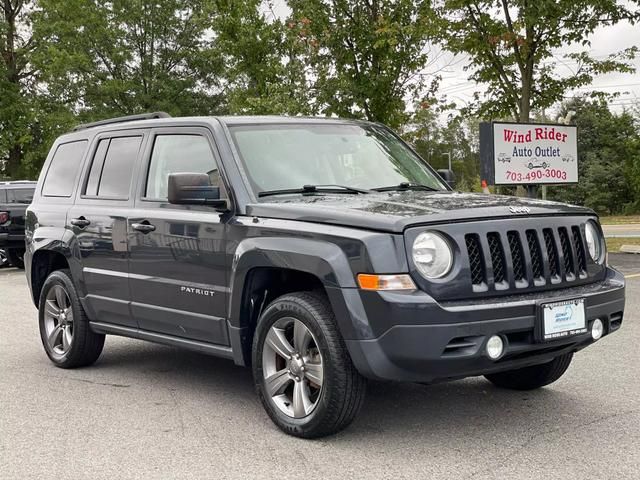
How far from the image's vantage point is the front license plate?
14.6 feet

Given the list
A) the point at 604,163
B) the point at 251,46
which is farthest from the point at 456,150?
the point at 251,46

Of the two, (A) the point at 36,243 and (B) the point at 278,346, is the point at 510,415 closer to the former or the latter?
(B) the point at 278,346

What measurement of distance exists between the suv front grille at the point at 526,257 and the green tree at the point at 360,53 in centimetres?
1259

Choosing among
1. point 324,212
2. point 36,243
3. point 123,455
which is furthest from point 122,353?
point 324,212

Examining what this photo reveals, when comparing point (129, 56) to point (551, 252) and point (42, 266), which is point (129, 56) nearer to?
point (42, 266)

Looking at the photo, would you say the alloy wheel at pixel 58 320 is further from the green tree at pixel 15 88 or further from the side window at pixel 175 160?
the green tree at pixel 15 88

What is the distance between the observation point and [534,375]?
18.3 feet

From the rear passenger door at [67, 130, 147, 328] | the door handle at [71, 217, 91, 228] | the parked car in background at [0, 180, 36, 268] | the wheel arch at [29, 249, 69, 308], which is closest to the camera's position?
the rear passenger door at [67, 130, 147, 328]

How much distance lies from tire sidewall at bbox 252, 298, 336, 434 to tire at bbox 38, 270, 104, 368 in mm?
2205

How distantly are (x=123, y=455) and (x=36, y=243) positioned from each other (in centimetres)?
307

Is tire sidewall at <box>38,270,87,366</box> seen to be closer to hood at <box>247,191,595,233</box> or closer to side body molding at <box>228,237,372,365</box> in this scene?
side body molding at <box>228,237,372,365</box>

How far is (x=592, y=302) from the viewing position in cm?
473

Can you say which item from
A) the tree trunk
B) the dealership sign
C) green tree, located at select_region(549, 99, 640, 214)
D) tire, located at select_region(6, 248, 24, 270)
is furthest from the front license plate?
green tree, located at select_region(549, 99, 640, 214)

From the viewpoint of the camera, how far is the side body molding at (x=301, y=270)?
432 cm
